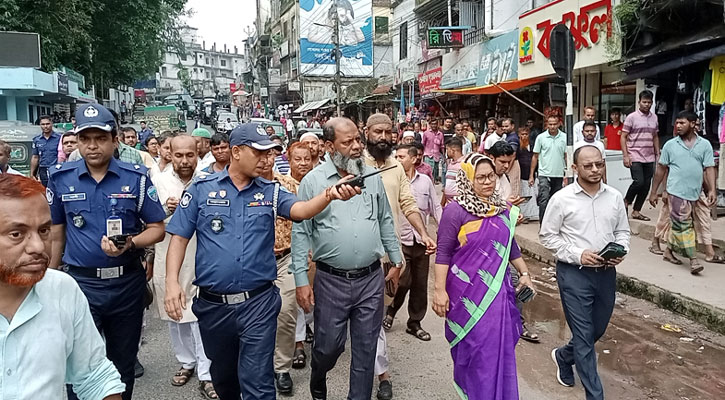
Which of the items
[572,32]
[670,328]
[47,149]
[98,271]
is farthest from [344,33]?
[98,271]

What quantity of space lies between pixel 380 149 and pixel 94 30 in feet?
77.9

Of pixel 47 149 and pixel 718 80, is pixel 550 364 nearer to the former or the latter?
pixel 718 80

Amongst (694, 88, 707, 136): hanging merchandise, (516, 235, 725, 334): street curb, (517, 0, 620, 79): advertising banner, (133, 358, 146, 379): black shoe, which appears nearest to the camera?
(133, 358, 146, 379): black shoe

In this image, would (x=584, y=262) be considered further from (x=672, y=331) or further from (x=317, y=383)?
(x=672, y=331)

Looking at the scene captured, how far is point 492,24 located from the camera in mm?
16547

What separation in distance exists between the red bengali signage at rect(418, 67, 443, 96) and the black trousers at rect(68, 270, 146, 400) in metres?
17.1

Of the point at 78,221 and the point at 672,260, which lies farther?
the point at 672,260

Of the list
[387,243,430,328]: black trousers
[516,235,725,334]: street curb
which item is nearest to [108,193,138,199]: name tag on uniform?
[387,243,430,328]: black trousers

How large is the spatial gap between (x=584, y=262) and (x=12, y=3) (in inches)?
738

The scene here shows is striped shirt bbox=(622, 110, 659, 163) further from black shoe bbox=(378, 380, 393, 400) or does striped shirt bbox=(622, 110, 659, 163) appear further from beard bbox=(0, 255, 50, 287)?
beard bbox=(0, 255, 50, 287)

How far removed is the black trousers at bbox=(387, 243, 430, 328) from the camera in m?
5.44

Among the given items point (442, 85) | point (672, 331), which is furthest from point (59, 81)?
point (672, 331)

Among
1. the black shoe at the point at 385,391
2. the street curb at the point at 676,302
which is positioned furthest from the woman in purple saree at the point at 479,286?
the street curb at the point at 676,302

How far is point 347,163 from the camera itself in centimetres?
379
